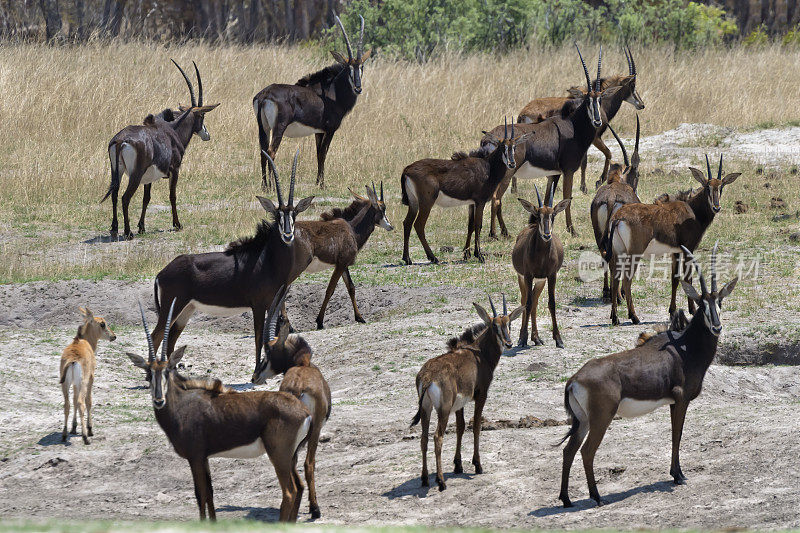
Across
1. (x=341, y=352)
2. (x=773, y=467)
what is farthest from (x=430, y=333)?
(x=773, y=467)

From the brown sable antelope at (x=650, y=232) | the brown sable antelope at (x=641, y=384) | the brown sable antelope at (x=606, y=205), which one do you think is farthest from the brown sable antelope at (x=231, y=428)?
the brown sable antelope at (x=606, y=205)

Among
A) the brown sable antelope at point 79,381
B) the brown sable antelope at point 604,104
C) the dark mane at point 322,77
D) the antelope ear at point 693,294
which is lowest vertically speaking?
the brown sable antelope at point 79,381

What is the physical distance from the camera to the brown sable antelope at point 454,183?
16594mm

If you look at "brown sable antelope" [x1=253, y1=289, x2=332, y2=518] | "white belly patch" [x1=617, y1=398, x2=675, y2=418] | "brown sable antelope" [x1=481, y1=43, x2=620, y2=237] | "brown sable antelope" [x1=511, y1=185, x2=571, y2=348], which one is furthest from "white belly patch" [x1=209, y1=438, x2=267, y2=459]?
"brown sable antelope" [x1=481, y1=43, x2=620, y2=237]

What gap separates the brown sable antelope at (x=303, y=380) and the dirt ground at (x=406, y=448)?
364mm

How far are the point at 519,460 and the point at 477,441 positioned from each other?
0.47m

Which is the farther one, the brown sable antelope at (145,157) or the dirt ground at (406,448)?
the brown sable antelope at (145,157)

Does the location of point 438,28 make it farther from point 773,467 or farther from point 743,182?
point 773,467

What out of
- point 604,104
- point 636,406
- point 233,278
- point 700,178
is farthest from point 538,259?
point 604,104

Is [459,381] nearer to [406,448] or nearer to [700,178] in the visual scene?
[406,448]

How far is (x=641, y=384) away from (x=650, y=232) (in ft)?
16.8

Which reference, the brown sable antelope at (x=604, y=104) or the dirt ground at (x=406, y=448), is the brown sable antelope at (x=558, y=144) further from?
the dirt ground at (x=406, y=448)

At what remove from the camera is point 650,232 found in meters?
13.7

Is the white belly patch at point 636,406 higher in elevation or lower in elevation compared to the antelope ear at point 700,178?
lower
